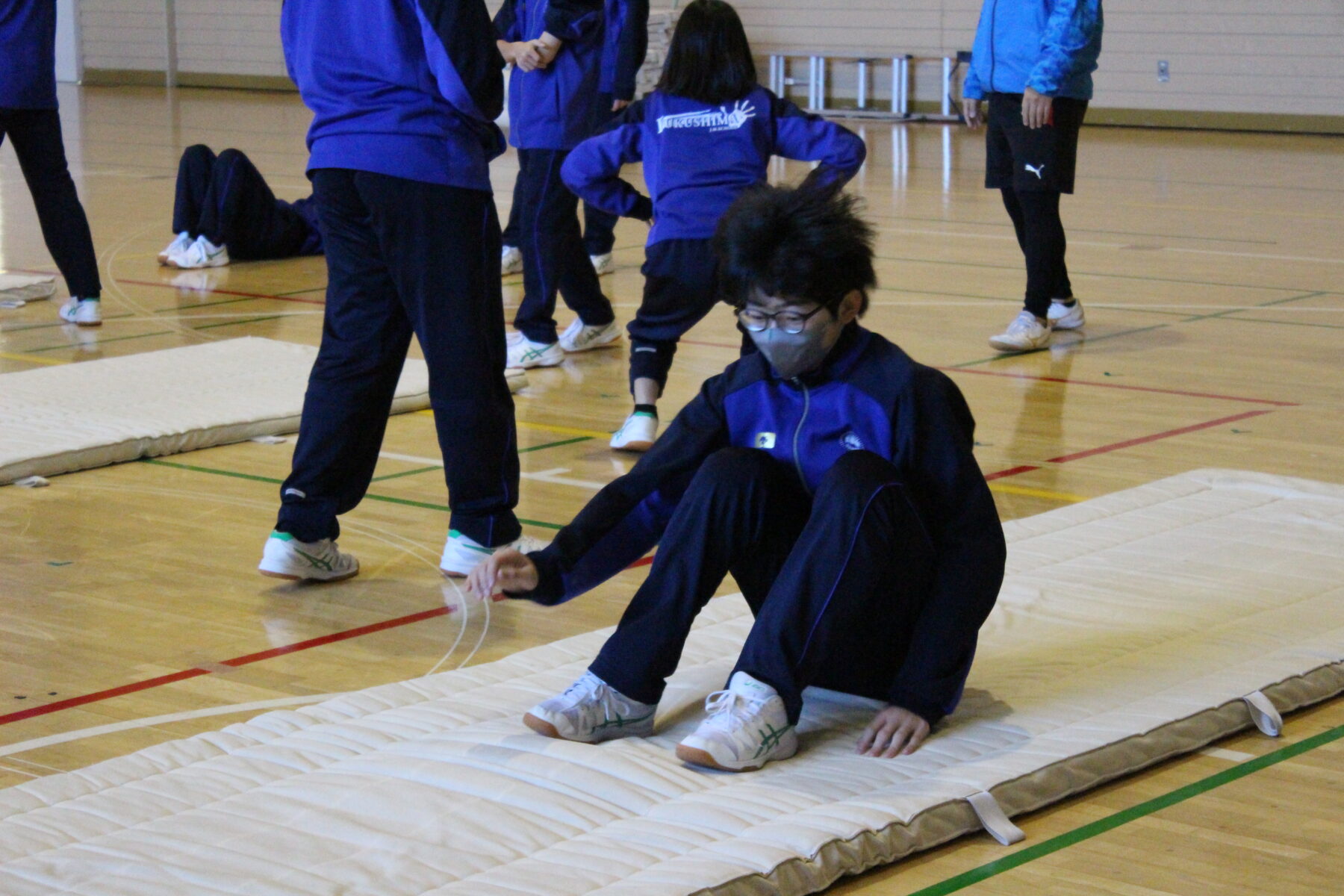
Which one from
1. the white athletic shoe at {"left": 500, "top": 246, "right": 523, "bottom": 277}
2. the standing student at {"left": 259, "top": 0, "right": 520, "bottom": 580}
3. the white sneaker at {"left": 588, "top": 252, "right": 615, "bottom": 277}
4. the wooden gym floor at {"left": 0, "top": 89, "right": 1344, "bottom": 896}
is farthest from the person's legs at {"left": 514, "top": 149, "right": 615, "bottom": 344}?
the standing student at {"left": 259, "top": 0, "right": 520, "bottom": 580}

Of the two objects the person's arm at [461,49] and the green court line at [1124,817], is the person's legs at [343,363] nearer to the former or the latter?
the person's arm at [461,49]

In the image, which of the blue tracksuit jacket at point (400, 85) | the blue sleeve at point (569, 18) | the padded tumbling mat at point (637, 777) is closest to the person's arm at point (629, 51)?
the blue sleeve at point (569, 18)

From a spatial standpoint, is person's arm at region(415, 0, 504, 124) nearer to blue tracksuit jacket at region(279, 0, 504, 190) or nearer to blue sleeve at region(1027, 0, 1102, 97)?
blue tracksuit jacket at region(279, 0, 504, 190)

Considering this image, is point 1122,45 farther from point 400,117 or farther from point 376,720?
point 376,720

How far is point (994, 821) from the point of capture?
2.17m

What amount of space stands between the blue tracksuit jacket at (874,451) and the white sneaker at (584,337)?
3.34 m

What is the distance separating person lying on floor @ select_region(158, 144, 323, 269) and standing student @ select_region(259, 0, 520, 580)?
4.21 metres

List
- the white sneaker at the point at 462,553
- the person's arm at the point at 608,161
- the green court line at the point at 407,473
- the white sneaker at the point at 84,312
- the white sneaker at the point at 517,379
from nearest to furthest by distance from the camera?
the white sneaker at the point at 462,553 < the green court line at the point at 407,473 < the person's arm at the point at 608,161 < the white sneaker at the point at 517,379 < the white sneaker at the point at 84,312

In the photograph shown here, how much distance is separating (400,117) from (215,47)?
16.9 meters

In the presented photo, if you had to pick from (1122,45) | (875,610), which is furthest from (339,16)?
(1122,45)

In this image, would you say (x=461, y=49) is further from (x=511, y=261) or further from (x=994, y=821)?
(x=511, y=261)

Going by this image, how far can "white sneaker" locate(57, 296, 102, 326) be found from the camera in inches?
235

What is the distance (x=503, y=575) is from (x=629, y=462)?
2.07 meters

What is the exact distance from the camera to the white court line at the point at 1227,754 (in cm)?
243
